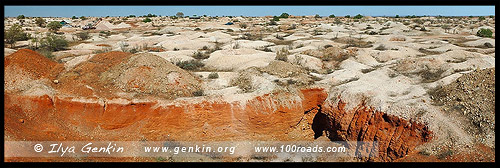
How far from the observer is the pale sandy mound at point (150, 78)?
339 inches

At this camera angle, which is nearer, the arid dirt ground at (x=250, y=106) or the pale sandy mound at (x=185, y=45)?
the arid dirt ground at (x=250, y=106)

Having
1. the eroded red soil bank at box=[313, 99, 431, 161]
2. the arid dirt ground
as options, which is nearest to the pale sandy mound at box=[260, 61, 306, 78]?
the arid dirt ground

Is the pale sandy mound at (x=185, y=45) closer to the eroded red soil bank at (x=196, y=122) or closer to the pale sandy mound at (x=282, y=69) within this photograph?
the pale sandy mound at (x=282, y=69)

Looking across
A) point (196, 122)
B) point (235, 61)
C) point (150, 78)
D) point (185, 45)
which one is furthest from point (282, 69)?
point (185, 45)

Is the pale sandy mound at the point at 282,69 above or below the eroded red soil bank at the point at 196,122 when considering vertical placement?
above

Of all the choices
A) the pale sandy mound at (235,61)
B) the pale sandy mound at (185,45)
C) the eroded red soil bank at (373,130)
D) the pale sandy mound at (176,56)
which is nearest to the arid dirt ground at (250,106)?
the eroded red soil bank at (373,130)

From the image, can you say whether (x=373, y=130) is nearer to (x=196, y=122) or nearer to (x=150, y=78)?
(x=196, y=122)

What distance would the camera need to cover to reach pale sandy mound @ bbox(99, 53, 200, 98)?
28.2ft

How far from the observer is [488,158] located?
19.1 ft

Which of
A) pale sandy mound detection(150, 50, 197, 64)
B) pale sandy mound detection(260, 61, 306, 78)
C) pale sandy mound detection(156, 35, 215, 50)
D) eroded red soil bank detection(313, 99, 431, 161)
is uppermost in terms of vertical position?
pale sandy mound detection(260, 61, 306, 78)

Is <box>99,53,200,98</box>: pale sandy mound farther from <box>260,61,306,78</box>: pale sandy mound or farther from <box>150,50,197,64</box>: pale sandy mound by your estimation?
<box>150,50,197,64</box>: pale sandy mound

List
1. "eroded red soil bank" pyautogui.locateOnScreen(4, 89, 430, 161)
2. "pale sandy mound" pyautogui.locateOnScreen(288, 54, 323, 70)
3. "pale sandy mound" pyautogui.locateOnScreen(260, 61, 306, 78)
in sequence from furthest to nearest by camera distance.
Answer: "pale sandy mound" pyautogui.locateOnScreen(288, 54, 323, 70) → "pale sandy mound" pyautogui.locateOnScreen(260, 61, 306, 78) → "eroded red soil bank" pyautogui.locateOnScreen(4, 89, 430, 161)

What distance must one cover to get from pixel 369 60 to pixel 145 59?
9.43 metres
